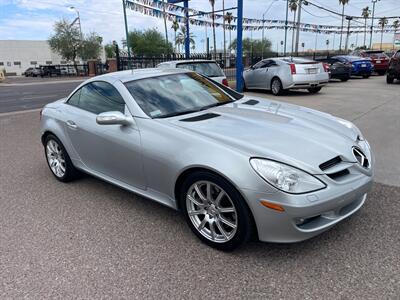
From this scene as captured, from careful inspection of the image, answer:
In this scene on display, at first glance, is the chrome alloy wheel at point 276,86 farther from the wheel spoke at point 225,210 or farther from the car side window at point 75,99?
the wheel spoke at point 225,210

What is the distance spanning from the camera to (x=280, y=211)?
257cm

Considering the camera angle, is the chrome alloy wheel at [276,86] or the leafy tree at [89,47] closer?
the chrome alloy wheel at [276,86]

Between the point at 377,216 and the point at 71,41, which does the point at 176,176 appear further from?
the point at 71,41

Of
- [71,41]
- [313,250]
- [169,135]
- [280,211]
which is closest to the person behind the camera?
[280,211]

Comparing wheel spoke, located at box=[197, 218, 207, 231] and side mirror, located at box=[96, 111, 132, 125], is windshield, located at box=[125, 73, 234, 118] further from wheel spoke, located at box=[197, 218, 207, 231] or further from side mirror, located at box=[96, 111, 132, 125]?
wheel spoke, located at box=[197, 218, 207, 231]

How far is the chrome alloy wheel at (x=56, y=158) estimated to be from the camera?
4742 mm

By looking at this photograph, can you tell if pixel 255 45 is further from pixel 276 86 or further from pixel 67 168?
pixel 67 168

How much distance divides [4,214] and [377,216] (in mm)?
3998

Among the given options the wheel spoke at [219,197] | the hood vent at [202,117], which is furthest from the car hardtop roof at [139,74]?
the wheel spoke at [219,197]

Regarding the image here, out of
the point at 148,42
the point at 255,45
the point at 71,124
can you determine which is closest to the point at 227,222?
the point at 71,124

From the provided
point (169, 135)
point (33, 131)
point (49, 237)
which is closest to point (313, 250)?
point (169, 135)

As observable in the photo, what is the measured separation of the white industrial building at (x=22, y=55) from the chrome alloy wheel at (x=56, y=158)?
76.5m

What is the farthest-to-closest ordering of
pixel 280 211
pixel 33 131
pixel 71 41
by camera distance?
pixel 71 41
pixel 33 131
pixel 280 211

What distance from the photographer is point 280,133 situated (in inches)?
122
